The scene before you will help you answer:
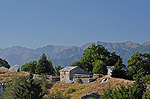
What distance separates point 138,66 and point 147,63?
10.1ft

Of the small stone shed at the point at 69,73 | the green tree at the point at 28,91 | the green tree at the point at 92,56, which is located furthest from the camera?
the green tree at the point at 92,56

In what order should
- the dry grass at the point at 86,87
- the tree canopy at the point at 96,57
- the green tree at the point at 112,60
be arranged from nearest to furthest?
1. the dry grass at the point at 86,87
2. the green tree at the point at 112,60
3. the tree canopy at the point at 96,57

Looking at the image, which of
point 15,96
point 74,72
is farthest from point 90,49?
point 15,96

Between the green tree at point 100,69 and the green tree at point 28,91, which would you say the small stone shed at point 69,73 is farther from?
the green tree at point 28,91

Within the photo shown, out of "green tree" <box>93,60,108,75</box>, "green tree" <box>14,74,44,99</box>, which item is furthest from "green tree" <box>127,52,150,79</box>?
"green tree" <box>14,74,44,99</box>

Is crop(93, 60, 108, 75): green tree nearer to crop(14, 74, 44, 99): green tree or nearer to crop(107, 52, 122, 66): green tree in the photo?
crop(107, 52, 122, 66): green tree

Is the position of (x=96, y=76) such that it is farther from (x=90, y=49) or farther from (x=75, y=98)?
(x=90, y=49)

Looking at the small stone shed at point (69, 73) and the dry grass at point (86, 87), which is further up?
the small stone shed at point (69, 73)

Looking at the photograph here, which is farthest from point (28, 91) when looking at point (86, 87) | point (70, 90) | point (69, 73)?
point (69, 73)

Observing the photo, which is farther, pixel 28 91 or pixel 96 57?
pixel 96 57

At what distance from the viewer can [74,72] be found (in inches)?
3017

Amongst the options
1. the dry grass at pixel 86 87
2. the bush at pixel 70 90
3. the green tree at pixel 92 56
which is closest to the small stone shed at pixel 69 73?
the dry grass at pixel 86 87

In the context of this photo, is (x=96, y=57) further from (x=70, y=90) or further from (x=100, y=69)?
(x=70, y=90)

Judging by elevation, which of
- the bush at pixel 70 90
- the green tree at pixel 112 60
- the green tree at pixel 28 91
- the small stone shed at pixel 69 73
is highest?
the green tree at pixel 112 60
